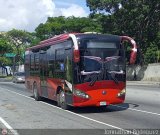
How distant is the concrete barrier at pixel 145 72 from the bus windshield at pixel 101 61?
3445cm

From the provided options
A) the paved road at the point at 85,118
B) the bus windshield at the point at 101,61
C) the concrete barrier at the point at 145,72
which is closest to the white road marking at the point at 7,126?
the paved road at the point at 85,118

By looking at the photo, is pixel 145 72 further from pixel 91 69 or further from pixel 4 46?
pixel 4 46

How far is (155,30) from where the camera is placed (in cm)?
5534

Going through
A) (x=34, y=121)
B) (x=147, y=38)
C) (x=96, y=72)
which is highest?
(x=147, y=38)

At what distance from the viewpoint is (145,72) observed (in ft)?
178

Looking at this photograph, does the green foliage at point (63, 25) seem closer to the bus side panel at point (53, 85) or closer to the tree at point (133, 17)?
the tree at point (133, 17)

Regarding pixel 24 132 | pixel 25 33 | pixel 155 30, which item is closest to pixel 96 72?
pixel 24 132

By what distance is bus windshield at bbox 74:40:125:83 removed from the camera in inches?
665

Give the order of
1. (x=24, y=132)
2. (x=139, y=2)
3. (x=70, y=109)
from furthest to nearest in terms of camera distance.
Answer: (x=139, y=2), (x=70, y=109), (x=24, y=132)

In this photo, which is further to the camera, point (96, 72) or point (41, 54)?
point (41, 54)

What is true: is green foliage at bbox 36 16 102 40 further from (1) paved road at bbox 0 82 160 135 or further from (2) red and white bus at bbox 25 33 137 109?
(2) red and white bus at bbox 25 33 137 109

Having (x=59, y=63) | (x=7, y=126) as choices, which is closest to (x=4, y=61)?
(x=59, y=63)

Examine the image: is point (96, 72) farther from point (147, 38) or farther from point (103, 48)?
point (147, 38)

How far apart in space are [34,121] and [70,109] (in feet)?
12.4
